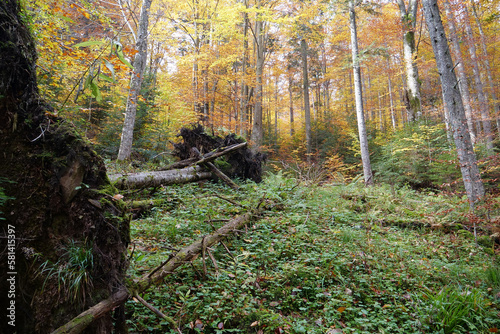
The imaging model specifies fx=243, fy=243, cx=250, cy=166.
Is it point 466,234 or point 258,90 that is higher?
point 258,90

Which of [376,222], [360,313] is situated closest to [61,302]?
[360,313]

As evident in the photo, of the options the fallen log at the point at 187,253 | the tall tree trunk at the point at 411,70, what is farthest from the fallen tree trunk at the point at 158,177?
the tall tree trunk at the point at 411,70

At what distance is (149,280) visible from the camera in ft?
8.35

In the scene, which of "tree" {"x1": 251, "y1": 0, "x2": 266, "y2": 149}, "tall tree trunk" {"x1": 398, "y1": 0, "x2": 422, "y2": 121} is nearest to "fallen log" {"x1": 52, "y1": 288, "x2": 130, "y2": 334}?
"tree" {"x1": 251, "y1": 0, "x2": 266, "y2": 149}

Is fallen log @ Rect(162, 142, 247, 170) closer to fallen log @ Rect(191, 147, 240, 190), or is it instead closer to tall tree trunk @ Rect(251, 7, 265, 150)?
fallen log @ Rect(191, 147, 240, 190)

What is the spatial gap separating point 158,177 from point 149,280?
4.05 meters

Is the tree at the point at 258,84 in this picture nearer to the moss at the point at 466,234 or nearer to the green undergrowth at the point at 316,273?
the green undergrowth at the point at 316,273


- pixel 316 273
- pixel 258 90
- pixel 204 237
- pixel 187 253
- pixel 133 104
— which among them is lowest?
pixel 316 273

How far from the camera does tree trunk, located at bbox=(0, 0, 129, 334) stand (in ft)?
5.38

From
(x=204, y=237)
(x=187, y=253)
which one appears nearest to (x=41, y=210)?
(x=187, y=253)

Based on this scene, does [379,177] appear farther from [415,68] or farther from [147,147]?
[147,147]

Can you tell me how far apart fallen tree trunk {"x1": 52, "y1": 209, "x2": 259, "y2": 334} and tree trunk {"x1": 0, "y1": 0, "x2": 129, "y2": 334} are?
100 millimetres

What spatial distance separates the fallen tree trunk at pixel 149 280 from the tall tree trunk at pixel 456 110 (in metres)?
5.43

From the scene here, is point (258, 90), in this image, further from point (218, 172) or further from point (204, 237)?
point (204, 237)
